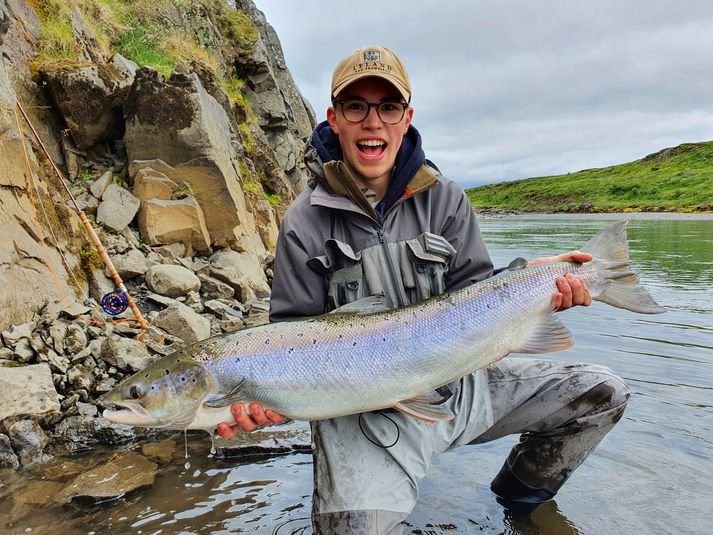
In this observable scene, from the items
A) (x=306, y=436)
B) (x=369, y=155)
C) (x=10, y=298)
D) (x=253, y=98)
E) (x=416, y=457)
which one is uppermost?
(x=253, y=98)

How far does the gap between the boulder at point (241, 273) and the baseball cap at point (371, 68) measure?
6.15 meters

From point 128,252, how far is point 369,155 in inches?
231

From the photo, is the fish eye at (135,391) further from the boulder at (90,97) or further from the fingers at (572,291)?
the boulder at (90,97)

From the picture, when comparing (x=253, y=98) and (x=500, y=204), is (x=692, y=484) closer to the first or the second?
(x=253, y=98)

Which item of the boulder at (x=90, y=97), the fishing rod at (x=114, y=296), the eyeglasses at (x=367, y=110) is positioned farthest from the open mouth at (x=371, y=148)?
the boulder at (x=90, y=97)

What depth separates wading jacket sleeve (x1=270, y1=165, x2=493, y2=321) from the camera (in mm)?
3221

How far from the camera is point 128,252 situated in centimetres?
812

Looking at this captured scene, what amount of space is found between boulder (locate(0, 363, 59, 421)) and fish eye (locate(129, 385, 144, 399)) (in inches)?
91.0

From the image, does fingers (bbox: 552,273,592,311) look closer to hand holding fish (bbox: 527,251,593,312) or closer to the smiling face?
hand holding fish (bbox: 527,251,593,312)

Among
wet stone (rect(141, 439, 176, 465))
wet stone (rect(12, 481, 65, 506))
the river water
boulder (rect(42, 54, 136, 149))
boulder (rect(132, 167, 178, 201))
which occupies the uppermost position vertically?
boulder (rect(42, 54, 136, 149))

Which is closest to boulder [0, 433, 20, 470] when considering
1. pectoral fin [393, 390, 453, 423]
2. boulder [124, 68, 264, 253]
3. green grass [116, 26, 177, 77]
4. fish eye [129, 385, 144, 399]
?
fish eye [129, 385, 144, 399]

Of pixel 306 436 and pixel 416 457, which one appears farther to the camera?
pixel 306 436

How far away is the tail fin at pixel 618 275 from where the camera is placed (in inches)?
122

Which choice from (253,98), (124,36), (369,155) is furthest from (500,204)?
(369,155)
